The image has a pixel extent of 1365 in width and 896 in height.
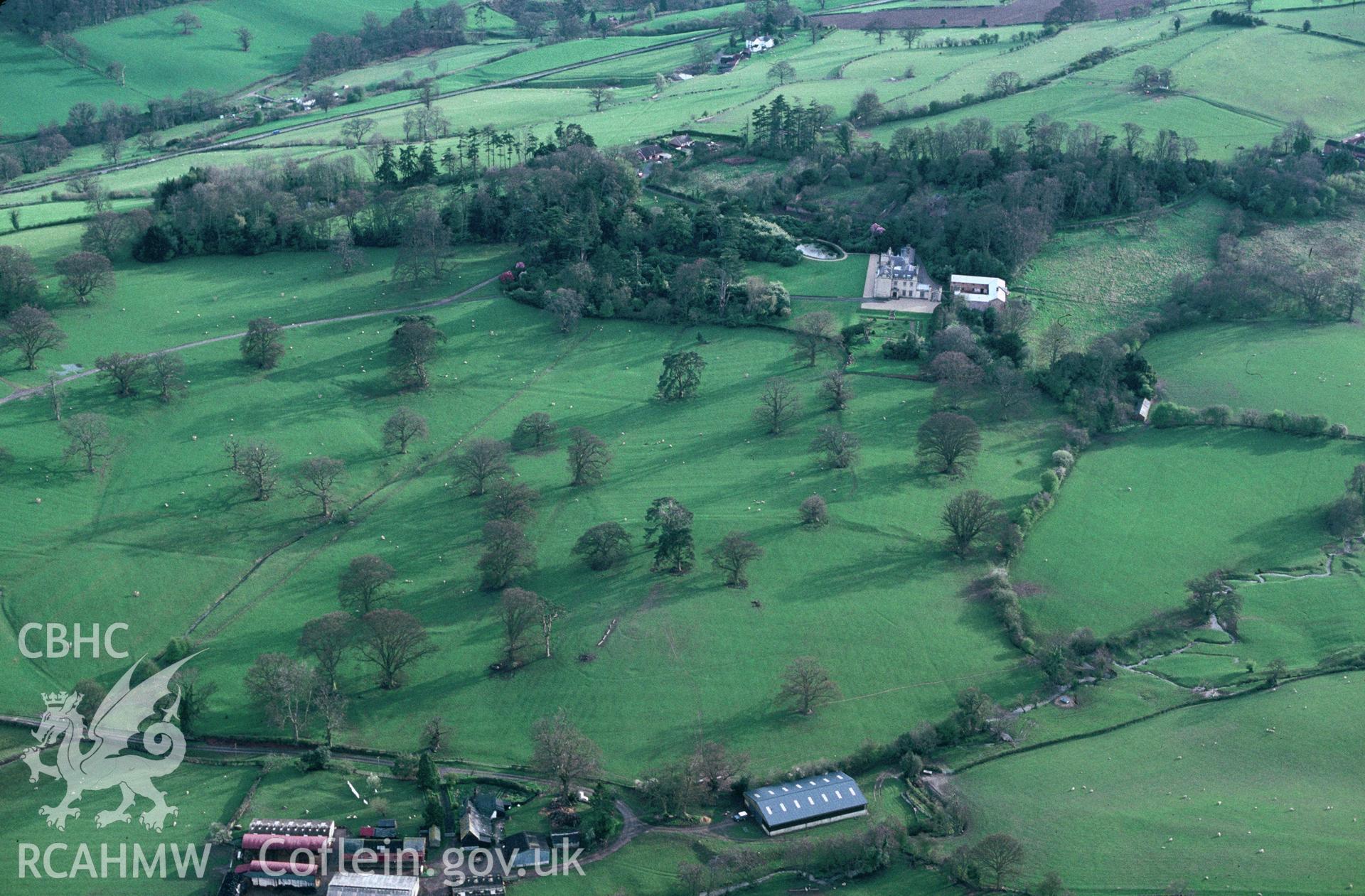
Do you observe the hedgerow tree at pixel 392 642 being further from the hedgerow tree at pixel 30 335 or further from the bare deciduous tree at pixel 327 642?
the hedgerow tree at pixel 30 335

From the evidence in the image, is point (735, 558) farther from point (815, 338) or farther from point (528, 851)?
point (815, 338)

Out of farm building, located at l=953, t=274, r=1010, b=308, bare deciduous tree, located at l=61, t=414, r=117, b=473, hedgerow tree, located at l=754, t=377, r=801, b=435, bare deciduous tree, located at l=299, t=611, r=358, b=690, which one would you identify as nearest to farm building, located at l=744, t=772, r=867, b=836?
bare deciduous tree, located at l=299, t=611, r=358, b=690

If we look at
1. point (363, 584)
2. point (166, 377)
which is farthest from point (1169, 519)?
point (166, 377)

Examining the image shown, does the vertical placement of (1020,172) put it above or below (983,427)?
above

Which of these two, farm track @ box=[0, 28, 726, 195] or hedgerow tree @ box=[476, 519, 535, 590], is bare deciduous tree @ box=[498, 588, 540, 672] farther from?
farm track @ box=[0, 28, 726, 195]

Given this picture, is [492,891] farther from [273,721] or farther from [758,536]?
[758,536]

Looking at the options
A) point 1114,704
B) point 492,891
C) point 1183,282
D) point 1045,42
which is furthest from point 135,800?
point 1045,42
